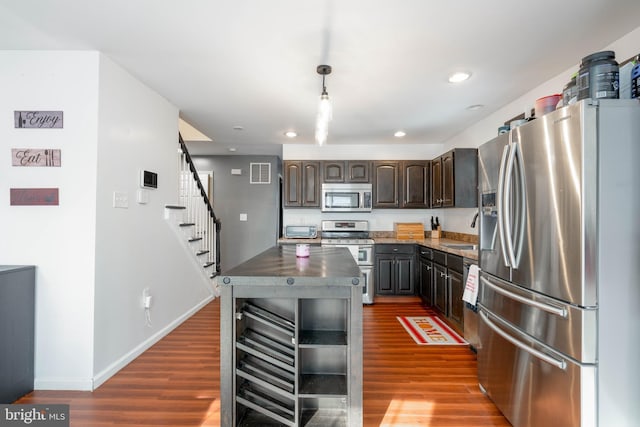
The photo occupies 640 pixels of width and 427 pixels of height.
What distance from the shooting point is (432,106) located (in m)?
3.39

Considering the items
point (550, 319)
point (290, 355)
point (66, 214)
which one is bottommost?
point (290, 355)

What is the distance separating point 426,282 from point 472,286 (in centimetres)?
140

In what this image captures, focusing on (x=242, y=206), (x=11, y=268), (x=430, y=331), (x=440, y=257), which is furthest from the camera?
(x=242, y=206)

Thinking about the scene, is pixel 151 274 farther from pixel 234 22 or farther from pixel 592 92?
pixel 592 92

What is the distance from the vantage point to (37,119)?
224 centimetres

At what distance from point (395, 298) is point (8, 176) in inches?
167

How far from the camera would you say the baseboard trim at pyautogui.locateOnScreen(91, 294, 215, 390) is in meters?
2.31

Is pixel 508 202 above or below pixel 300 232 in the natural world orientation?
above

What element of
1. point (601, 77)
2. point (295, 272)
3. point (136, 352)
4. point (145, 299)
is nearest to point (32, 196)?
point (145, 299)

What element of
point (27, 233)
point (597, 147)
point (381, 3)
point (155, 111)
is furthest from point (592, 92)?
point (27, 233)

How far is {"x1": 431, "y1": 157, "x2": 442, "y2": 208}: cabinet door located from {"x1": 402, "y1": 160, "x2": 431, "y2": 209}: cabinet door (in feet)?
0.43

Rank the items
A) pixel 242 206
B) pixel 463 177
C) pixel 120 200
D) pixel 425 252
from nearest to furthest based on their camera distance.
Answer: pixel 120 200 → pixel 463 177 → pixel 425 252 → pixel 242 206

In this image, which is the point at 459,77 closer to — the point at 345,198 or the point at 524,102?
the point at 524,102

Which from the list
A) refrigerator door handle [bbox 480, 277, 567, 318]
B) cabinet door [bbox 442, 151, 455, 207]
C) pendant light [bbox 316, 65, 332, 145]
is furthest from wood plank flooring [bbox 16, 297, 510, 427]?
pendant light [bbox 316, 65, 332, 145]
